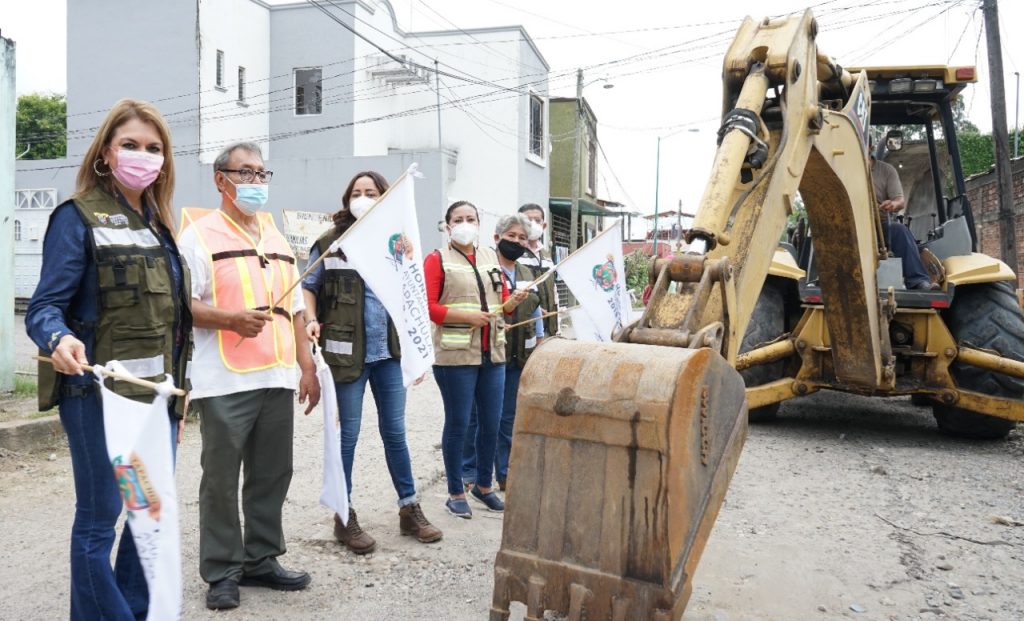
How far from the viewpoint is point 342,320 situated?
433 centimetres

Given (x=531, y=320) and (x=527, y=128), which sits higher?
(x=527, y=128)

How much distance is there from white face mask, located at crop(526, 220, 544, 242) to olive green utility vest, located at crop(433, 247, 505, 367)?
13.6 inches

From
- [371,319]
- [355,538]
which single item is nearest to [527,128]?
[371,319]

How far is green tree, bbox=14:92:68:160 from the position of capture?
124ft

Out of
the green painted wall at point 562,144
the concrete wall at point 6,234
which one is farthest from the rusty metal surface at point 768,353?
the green painted wall at point 562,144

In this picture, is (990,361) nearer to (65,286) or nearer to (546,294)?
(546,294)

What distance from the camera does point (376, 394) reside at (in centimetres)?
450

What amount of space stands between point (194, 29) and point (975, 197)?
18.4m

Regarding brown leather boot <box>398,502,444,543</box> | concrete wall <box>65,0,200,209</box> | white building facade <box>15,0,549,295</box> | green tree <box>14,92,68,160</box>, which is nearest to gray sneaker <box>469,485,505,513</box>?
brown leather boot <box>398,502,444,543</box>

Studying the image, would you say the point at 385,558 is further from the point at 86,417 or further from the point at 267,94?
the point at 267,94

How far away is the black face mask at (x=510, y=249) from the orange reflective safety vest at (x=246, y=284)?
1740 millimetres

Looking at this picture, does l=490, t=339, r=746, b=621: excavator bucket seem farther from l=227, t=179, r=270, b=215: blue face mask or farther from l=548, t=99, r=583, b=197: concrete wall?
l=548, t=99, r=583, b=197: concrete wall

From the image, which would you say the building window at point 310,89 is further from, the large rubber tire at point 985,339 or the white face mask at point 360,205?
the white face mask at point 360,205

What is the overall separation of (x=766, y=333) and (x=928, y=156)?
2288 millimetres
